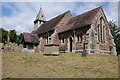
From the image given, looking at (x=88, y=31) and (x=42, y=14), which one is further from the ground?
(x=42, y=14)

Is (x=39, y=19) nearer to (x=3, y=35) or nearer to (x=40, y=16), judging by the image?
(x=40, y=16)

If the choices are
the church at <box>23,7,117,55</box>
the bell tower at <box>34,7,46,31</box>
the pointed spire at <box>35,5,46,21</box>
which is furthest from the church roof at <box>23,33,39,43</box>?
the pointed spire at <box>35,5,46,21</box>

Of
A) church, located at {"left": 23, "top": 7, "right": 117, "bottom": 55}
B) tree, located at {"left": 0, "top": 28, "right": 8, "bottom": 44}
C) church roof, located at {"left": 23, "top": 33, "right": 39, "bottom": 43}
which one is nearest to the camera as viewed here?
church, located at {"left": 23, "top": 7, "right": 117, "bottom": 55}

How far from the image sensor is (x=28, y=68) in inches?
595

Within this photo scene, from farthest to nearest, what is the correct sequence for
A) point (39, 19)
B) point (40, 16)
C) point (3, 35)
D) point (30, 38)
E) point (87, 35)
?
point (40, 16)
point (39, 19)
point (3, 35)
point (30, 38)
point (87, 35)

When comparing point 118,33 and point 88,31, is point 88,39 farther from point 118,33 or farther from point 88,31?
point 118,33

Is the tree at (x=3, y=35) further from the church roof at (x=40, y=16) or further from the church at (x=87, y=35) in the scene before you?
the church at (x=87, y=35)

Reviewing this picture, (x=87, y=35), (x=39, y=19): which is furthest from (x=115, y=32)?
(x=87, y=35)

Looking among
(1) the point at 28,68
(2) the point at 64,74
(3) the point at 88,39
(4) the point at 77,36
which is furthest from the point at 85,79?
(4) the point at 77,36

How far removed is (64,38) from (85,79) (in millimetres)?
26554

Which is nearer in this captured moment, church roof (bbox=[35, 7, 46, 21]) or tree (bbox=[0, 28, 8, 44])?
tree (bbox=[0, 28, 8, 44])

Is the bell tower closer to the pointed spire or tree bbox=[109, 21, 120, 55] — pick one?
the pointed spire

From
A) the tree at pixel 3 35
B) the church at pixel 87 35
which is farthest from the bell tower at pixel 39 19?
the church at pixel 87 35

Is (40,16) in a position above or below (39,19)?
above
